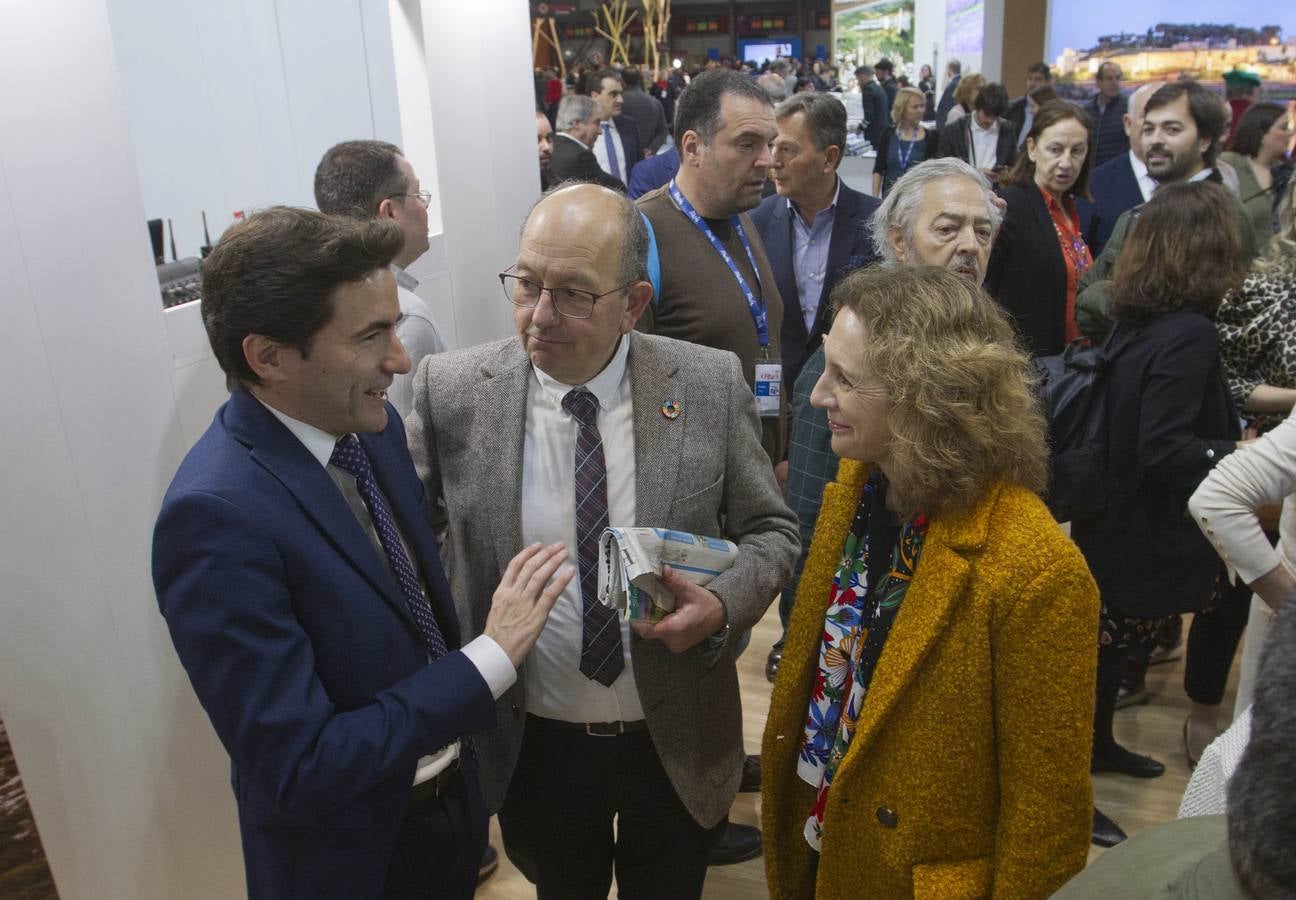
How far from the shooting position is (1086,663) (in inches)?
52.9

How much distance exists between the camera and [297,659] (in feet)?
4.16

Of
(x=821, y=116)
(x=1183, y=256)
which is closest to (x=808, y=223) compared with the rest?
(x=821, y=116)

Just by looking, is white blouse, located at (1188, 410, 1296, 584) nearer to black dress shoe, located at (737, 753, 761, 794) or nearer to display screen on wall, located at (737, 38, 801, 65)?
black dress shoe, located at (737, 753, 761, 794)

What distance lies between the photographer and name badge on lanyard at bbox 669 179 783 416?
9.61ft

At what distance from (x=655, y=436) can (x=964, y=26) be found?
13.9 m

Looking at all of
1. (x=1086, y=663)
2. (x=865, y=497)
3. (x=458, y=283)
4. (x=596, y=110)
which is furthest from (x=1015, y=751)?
(x=596, y=110)

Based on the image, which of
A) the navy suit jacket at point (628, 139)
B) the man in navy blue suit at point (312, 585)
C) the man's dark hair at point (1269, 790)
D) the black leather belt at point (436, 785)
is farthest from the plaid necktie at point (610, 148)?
the man's dark hair at point (1269, 790)

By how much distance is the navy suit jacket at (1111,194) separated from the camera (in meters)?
4.71

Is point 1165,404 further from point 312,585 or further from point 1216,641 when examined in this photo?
point 312,585

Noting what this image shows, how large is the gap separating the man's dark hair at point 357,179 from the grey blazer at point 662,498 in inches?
53.4

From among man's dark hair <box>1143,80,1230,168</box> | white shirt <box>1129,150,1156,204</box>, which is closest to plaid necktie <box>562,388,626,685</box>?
man's dark hair <box>1143,80,1230,168</box>

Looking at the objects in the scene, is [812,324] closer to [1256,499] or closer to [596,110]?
[1256,499]

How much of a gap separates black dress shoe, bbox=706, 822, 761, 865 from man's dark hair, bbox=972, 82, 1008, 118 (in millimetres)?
6991

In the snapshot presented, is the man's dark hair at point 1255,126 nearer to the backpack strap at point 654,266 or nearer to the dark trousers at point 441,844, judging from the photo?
the backpack strap at point 654,266
